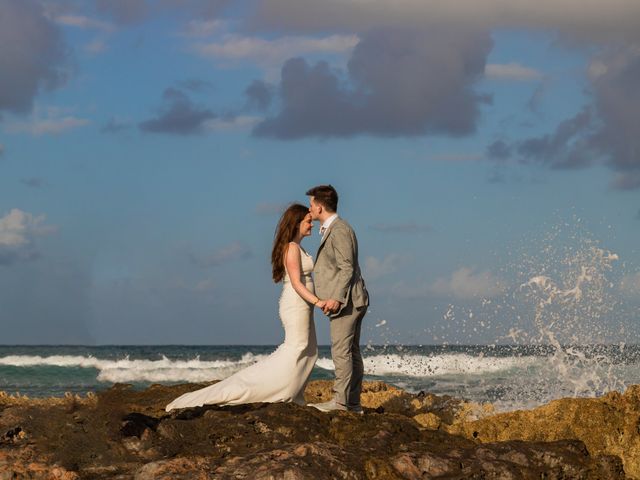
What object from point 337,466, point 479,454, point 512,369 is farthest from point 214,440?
point 512,369

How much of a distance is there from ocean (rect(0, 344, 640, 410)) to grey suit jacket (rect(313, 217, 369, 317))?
12.7ft

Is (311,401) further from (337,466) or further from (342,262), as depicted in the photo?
(337,466)

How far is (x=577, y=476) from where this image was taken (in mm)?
7930

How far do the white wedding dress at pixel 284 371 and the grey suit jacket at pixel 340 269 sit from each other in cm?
40

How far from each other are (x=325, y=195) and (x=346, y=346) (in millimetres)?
1713

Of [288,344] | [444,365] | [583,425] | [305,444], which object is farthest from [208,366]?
[305,444]

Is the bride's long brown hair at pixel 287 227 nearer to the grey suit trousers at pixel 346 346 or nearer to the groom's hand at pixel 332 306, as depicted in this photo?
the groom's hand at pixel 332 306

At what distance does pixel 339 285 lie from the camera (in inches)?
399

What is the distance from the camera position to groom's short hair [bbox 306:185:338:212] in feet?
33.8

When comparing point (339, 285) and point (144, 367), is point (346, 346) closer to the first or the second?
point (339, 285)

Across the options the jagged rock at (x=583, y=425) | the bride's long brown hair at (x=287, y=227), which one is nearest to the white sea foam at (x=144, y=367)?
the bride's long brown hair at (x=287, y=227)

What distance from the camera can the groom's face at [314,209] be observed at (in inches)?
407

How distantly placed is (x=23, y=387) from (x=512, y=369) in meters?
21.2

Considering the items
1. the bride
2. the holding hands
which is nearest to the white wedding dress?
the bride
